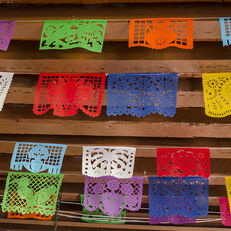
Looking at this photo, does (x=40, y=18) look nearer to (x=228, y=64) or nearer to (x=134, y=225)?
(x=228, y=64)

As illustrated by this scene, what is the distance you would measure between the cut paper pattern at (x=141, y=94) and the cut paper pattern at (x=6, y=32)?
0.76 meters

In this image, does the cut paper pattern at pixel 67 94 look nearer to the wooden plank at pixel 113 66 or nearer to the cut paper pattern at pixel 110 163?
the wooden plank at pixel 113 66

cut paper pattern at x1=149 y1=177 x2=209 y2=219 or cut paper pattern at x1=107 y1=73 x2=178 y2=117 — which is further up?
cut paper pattern at x1=107 y1=73 x2=178 y2=117

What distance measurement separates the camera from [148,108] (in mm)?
2012

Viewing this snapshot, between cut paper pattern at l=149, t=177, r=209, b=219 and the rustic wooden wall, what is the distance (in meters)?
0.20

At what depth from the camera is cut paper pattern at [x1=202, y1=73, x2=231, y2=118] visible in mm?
1931

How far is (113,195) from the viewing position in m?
2.97

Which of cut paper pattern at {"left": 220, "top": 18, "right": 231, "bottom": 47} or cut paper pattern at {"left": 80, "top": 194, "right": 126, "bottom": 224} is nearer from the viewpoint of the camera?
cut paper pattern at {"left": 220, "top": 18, "right": 231, "bottom": 47}

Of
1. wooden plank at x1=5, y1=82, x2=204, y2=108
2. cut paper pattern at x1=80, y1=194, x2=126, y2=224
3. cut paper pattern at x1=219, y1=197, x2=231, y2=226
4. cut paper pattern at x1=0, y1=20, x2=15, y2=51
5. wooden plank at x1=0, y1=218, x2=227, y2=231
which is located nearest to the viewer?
cut paper pattern at x1=0, y1=20, x2=15, y2=51

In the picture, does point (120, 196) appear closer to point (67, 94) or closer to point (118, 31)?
point (67, 94)

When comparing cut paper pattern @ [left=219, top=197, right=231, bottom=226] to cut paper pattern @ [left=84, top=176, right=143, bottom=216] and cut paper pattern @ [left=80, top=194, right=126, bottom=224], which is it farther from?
cut paper pattern @ [left=80, top=194, right=126, bottom=224]

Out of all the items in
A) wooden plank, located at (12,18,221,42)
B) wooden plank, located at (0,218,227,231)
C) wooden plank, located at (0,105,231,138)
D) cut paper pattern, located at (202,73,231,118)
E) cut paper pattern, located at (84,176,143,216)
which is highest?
wooden plank, located at (12,18,221,42)

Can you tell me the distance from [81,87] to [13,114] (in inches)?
39.8

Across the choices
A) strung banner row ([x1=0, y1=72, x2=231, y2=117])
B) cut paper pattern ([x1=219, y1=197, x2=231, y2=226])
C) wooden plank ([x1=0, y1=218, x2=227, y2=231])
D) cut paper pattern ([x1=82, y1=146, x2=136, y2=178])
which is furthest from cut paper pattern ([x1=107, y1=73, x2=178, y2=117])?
wooden plank ([x1=0, y1=218, x2=227, y2=231])
